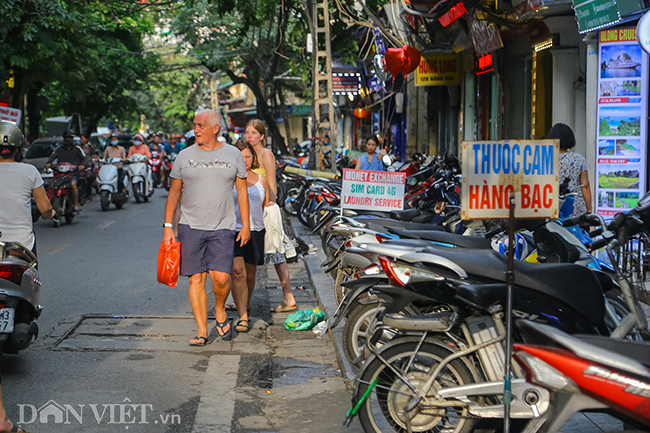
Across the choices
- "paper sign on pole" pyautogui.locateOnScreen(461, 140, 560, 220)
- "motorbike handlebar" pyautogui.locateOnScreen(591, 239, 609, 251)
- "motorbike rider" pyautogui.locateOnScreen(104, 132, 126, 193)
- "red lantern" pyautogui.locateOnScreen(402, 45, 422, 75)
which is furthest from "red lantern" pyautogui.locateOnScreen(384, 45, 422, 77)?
"paper sign on pole" pyautogui.locateOnScreen(461, 140, 560, 220)

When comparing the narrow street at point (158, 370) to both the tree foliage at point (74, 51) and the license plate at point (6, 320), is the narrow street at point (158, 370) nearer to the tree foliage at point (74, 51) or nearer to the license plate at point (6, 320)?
the license plate at point (6, 320)

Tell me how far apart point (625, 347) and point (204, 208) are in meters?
3.97

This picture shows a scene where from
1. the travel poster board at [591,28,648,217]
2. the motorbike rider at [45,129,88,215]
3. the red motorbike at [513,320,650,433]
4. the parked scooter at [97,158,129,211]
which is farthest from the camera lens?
the parked scooter at [97,158,129,211]

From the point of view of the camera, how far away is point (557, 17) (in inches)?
408

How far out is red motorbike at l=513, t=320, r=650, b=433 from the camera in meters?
2.48

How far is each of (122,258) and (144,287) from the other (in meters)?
2.25

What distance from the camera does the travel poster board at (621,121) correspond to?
27.0 ft

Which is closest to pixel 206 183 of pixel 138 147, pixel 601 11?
pixel 601 11

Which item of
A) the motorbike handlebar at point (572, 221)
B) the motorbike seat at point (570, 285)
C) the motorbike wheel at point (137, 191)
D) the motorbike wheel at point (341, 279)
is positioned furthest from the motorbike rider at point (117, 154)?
the motorbike seat at point (570, 285)

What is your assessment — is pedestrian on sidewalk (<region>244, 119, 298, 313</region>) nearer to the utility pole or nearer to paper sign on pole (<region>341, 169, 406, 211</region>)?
paper sign on pole (<region>341, 169, 406, 211</region>)

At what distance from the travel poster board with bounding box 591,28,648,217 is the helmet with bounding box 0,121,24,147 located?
20.6ft

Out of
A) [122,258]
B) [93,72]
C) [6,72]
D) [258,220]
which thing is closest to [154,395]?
[258,220]

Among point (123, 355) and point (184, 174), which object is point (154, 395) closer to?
point (123, 355)

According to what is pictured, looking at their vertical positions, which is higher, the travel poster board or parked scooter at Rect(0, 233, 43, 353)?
the travel poster board
